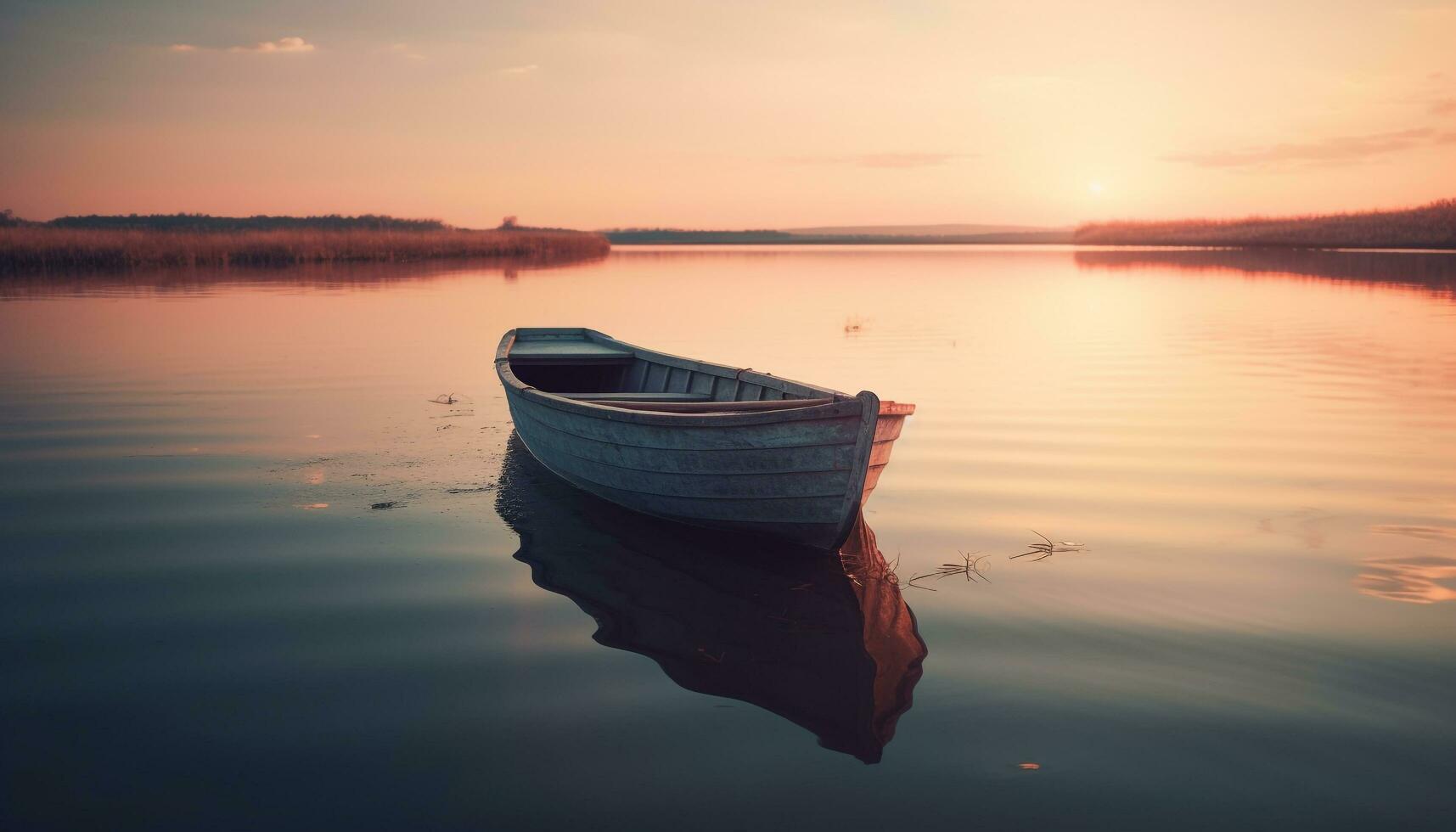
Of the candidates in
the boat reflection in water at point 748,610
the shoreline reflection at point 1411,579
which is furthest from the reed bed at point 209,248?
the shoreline reflection at point 1411,579

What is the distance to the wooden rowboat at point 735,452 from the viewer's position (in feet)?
20.5

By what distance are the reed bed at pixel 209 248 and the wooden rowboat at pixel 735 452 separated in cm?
3923

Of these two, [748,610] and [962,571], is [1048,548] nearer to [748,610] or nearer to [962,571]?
[962,571]

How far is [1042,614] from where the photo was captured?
19.2ft

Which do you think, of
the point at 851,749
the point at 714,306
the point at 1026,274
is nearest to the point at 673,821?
the point at 851,749

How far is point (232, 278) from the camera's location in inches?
1508

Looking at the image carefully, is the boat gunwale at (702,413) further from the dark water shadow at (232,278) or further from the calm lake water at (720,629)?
the dark water shadow at (232,278)

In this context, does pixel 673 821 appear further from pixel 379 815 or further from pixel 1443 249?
pixel 1443 249

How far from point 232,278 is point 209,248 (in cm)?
847

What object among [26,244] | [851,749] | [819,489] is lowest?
[851,749]

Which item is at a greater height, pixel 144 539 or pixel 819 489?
pixel 819 489

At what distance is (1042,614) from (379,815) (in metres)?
3.89

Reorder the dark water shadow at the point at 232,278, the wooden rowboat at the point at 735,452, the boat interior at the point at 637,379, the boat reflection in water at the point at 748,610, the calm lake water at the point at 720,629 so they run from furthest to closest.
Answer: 1. the dark water shadow at the point at 232,278
2. the boat interior at the point at 637,379
3. the wooden rowboat at the point at 735,452
4. the boat reflection in water at the point at 748,610
5. the calm lake water at the point at 720,629

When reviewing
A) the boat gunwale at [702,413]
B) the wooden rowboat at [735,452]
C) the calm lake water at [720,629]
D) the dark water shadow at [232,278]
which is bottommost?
the calm lake water at [720,629]
